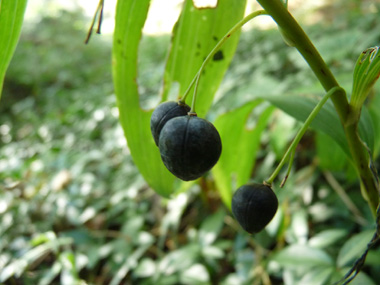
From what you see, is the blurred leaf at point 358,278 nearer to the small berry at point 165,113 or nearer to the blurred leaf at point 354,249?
the blurred leaf at point 354,249

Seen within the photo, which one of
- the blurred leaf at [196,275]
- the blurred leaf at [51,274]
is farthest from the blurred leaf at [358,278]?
the blurred leaf at [51,274]

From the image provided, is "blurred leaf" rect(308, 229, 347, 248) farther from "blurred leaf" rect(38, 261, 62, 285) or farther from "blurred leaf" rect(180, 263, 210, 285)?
"blurred leaf" rect(38, 261, 62, 285)

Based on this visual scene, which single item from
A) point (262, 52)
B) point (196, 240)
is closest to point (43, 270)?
point (196, 240)

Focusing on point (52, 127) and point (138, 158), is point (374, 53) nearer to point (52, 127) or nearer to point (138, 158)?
point (138, 158)

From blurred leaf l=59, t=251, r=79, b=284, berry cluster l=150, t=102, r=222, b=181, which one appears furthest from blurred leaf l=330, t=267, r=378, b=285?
blurred leaf l=59, t=251, r=79, b=284

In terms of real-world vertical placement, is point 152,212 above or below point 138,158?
below

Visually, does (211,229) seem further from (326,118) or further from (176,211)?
(326,118)
